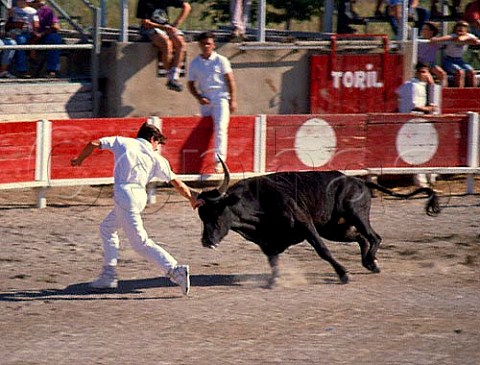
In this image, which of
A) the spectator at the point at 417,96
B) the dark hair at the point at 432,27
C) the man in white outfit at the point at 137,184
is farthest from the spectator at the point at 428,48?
the man in white outfit at the point at 137,184

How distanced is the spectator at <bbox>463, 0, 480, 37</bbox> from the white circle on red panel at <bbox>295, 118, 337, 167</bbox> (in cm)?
469

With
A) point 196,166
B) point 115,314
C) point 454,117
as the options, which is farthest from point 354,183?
point 454,117

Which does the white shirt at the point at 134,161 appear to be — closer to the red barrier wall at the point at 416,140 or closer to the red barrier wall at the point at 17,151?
the red barrier wall at the point at 17,151

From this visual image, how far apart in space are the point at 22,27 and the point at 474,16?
714 cm

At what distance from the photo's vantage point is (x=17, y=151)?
1494cm

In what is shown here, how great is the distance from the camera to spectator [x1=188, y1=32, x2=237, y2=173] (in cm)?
1574

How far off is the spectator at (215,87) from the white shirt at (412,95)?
258 centimetres

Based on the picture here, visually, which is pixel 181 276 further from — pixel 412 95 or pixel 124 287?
pixel 412 95

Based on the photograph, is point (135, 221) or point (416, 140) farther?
point (416, 140)

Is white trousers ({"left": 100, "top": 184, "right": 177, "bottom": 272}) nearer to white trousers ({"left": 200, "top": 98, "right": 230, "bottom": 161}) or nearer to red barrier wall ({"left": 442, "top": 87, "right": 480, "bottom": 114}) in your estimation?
white trousers ({"left": 200, "top": 98, "right": 230, "bottom": 161})

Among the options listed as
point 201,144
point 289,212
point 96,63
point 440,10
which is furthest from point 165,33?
point 289,212

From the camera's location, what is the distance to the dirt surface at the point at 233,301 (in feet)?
29.4

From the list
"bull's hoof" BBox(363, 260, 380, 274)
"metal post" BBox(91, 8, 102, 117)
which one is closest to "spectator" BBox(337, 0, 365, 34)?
"metal post" BBox(91, 8, 102, 117)

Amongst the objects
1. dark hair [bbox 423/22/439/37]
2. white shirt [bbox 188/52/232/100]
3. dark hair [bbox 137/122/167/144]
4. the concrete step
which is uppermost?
dark hair [bbox 423/22/439/37]
